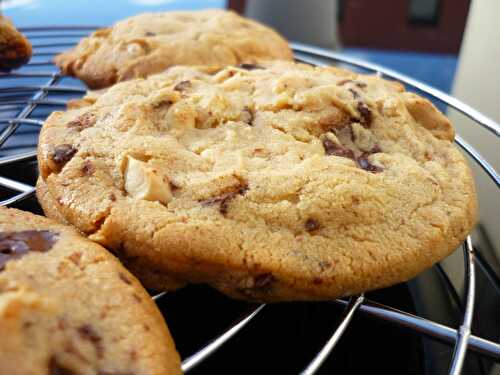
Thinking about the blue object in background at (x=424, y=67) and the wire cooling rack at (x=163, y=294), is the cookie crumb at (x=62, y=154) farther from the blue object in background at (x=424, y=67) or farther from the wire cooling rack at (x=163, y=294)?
the blue object in background at (x=424, y=67)

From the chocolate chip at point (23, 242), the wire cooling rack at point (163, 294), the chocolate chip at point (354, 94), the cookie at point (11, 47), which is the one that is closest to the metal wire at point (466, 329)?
the wire cooling rack at point (163, 294)

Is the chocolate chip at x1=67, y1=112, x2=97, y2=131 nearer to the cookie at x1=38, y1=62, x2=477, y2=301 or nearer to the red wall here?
the cookie at x1=38, y1=62, x2=477, y2=301

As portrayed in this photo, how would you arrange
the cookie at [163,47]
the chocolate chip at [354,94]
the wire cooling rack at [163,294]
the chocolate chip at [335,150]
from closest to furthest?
the wire cooling rack at [163,294] → the chocolate chip at [335,150] → the chocolate chip at [354,94] → the cookie at [163,47]

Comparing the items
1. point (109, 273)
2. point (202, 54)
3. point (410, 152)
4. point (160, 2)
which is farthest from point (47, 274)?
point (160, 2)

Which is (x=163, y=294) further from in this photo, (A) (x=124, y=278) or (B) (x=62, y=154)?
(B) (x=62, y=154)

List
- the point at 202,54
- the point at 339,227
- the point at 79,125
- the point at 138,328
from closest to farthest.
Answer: the point at 138,328 → the point at 339,227 → the point at 79,125 → the point at 202,54

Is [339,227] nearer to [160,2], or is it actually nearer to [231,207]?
[231,207]
